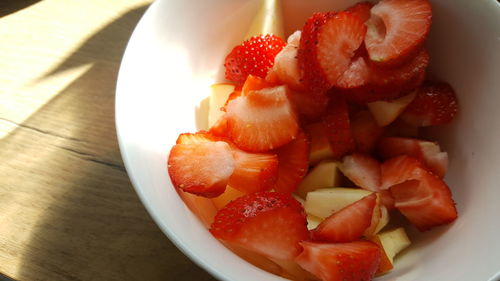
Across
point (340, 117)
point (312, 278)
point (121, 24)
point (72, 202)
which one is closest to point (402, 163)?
point (340, 117)

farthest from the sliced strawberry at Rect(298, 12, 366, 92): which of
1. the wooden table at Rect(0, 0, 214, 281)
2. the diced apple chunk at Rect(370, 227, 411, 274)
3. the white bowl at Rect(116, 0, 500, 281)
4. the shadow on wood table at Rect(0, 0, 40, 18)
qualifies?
the shadow on wood table at Rect(0, 0, 40, 18)

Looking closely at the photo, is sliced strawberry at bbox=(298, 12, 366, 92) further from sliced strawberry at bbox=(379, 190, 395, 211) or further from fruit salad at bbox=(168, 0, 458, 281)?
sliced strawberry at bbox=(379, 190, 395, 211)

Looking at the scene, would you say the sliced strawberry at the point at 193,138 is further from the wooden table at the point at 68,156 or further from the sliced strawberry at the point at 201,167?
the wooden table at the point at 68,156

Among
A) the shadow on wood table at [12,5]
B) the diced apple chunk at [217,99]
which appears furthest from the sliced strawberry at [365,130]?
the shadow on wood table at [12,5]

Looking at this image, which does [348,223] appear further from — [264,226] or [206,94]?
[206,94]

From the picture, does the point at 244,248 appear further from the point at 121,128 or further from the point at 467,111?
the point at 467,111

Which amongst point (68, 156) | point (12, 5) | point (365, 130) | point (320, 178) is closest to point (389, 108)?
point (365, 130)
